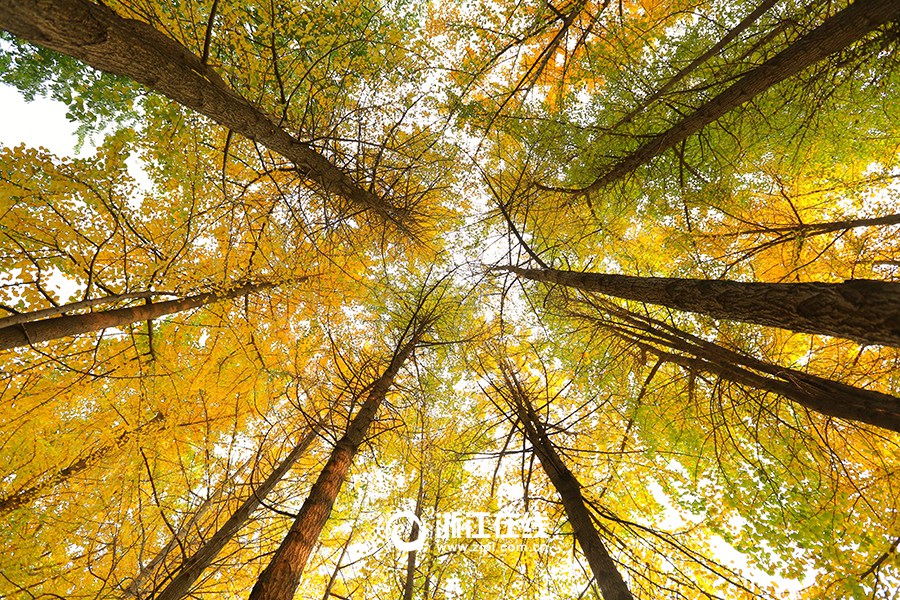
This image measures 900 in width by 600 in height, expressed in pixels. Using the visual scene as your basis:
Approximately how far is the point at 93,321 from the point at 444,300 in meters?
5.44

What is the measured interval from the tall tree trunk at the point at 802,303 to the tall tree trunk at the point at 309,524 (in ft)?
9.45

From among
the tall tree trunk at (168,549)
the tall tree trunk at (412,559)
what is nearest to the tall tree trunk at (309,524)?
the tall tree trunk at (168,549)

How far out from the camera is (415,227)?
5699 millimetres

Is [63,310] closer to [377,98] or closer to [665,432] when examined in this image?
[377,98]

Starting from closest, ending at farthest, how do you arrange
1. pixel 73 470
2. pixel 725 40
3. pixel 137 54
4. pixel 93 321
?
pixel 137 54
pixel 725 40
pixel 93 321
pixel 73 470

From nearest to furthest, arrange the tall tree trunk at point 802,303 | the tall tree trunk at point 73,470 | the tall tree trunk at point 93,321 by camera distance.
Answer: the tall tree trunk at point 802,303 < the tall tree trunk at point 93,321 < the tall tree trunk at point 73,470

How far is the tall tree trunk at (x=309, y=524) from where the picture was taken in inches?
98.5

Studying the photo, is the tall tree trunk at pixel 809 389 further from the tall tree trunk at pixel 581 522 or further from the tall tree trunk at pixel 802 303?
the tall tree trunk at pixel 581 522

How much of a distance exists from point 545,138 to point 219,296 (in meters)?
6.24

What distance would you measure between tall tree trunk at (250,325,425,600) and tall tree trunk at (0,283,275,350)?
3.57 meters

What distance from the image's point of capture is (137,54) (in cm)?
227

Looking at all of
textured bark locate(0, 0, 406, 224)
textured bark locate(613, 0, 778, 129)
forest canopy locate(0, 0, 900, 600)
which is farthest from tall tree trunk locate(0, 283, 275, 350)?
textured bark locate(613, 0, 778, 129)

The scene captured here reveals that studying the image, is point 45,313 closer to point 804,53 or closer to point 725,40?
point 725,40

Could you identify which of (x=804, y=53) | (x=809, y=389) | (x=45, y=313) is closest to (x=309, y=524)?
(x=45, y=313)
